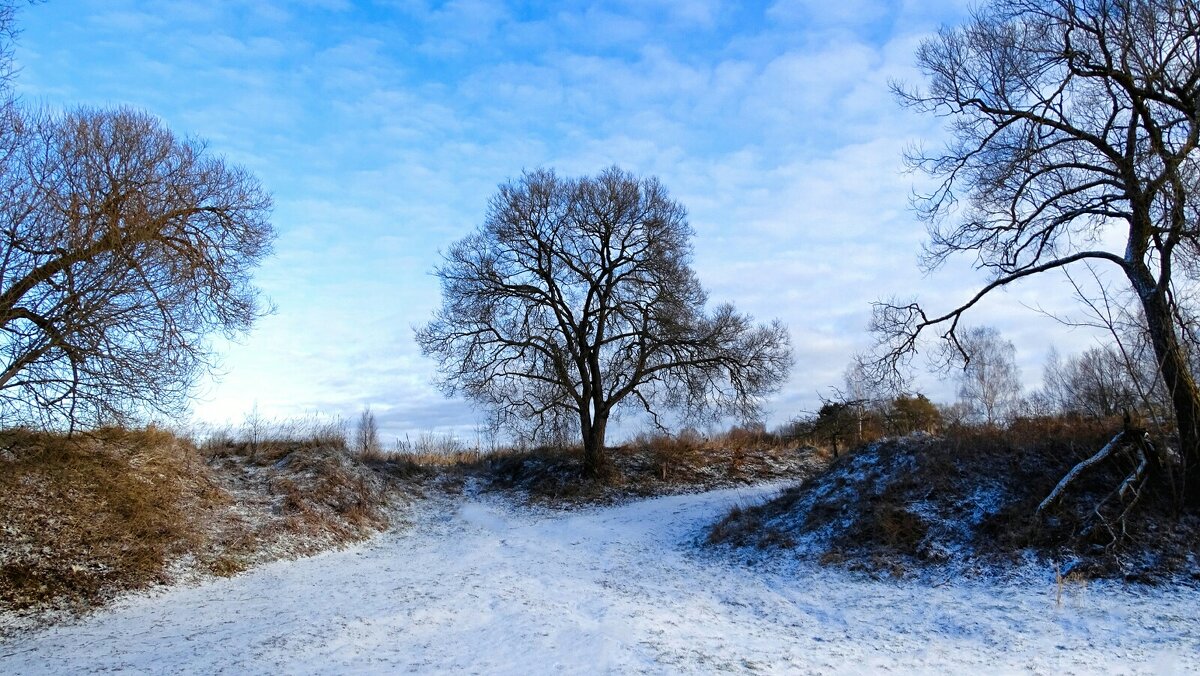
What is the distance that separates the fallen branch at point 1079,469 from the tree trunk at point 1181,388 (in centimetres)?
84

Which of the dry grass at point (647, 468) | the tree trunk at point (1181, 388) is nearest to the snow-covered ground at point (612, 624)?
the tree trunk at point (1181, 388)

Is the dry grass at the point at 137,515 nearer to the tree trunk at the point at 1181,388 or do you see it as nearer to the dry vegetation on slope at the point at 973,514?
the dry vegetation on slope at the point at 973,514

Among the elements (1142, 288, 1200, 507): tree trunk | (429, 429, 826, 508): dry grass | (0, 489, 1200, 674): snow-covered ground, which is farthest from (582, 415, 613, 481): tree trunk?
(1142, 288, 1200, 507): tree trunk

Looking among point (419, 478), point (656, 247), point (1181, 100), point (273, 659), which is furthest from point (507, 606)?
point (419, 478)

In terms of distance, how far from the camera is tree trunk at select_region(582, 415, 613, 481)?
23.8 m

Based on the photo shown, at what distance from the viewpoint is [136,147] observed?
1138cm

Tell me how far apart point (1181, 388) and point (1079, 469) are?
199 centimetres

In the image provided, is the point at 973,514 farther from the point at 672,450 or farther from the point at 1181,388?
the point at 672,450

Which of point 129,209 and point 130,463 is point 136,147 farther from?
point 130,463

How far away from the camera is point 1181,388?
10875 mm

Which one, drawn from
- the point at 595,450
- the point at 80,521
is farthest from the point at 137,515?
the point at 595,450

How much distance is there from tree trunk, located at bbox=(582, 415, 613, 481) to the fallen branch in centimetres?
1465

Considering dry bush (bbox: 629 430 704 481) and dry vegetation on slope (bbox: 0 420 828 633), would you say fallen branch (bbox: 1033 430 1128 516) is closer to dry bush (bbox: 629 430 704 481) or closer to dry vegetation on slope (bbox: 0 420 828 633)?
dry vegetation on slope (bbox: 0 420 828 633)

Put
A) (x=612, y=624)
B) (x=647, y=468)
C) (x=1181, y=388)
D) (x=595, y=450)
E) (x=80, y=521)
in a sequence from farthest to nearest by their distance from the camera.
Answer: (x=647, y=468) < (x=595, y=450) < (x=80, y=521) < (x=1181, y=388) < (x=612, y=624)
